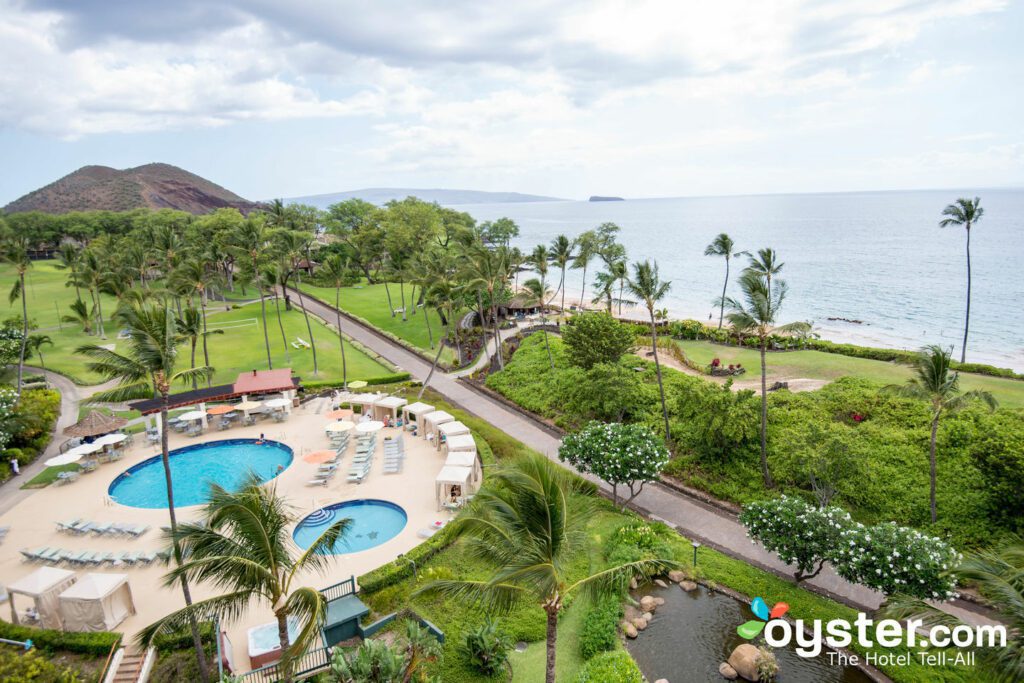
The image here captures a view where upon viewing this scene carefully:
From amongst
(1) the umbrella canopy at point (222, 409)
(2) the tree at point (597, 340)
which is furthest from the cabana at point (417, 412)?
(1) the umbrella canopy at point (222, 409)

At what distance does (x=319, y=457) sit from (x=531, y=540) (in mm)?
19746

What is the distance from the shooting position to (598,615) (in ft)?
56.0

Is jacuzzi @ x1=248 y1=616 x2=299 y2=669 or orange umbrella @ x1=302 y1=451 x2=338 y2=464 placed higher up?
orange umbrella @ x1=302 y1=451 x2=338 y2=464

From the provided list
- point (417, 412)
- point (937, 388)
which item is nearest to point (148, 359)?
point (417, 412)

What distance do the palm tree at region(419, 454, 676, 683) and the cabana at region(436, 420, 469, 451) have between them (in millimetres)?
16869

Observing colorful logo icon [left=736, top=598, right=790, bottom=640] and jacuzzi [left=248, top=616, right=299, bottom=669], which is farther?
colorful logo icon [left=736, top=598, right=790, bottom=640]

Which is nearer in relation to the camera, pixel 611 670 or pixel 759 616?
pixel 611 670

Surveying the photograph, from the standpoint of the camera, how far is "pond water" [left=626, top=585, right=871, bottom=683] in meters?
15.2

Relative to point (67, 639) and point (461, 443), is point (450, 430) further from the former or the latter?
point (67, 639)

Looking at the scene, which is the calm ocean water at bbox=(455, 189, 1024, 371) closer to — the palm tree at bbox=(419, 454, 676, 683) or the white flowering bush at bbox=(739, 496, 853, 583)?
the white flowering bush at bbox=(739, 496, 853, 583)

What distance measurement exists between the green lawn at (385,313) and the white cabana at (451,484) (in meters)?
22.5

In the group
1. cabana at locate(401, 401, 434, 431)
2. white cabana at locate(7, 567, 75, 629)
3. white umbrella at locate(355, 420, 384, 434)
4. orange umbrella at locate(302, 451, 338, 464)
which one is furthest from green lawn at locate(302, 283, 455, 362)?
white cabana at locate(7, 567, 75, 629)

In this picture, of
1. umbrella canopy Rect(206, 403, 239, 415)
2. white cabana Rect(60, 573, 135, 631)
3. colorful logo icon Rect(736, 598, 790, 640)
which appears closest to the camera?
colorful logo icon Rect(736, 598, 790, 640)

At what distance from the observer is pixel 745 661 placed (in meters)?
15.2
